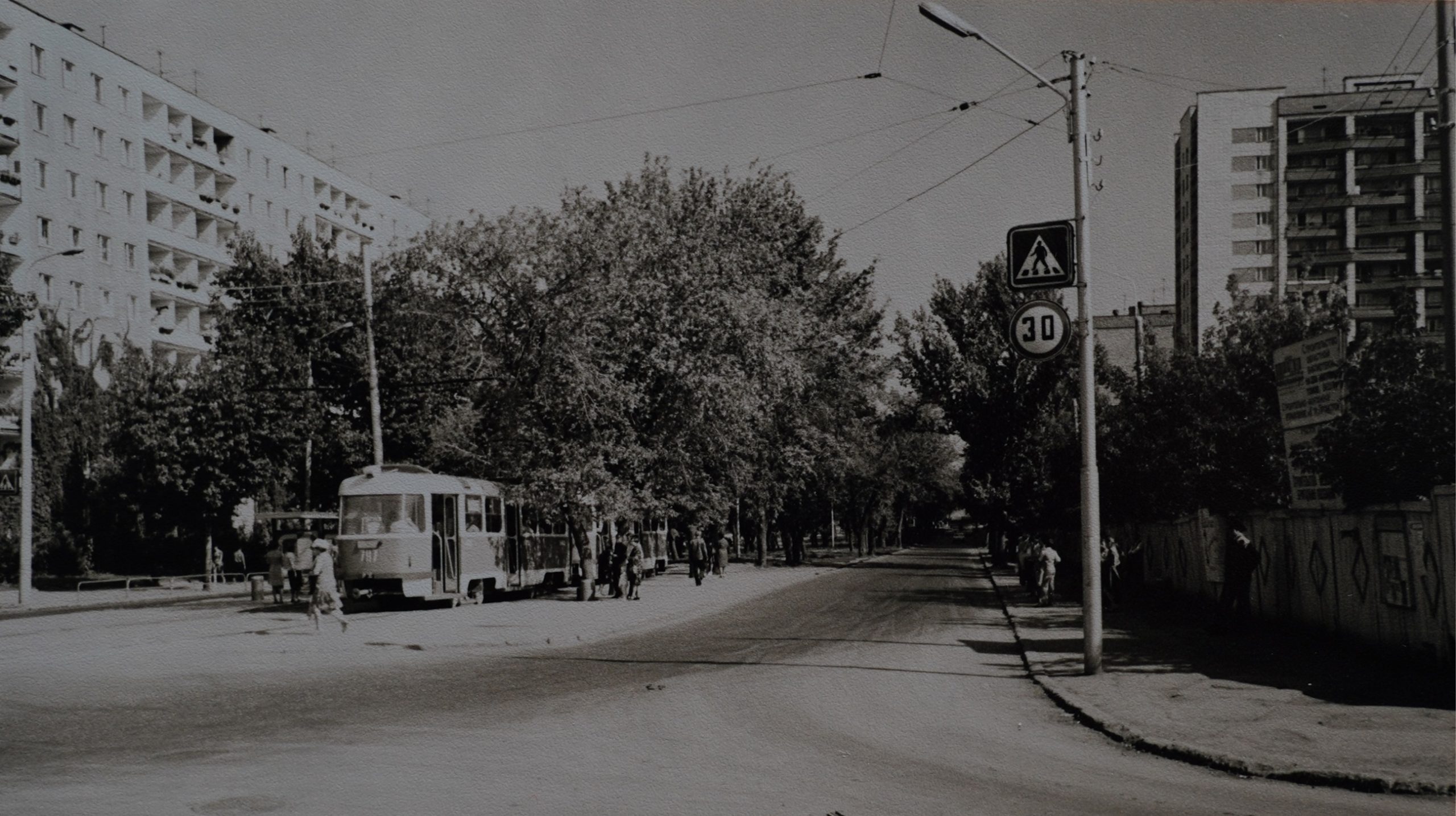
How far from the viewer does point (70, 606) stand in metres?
32.5

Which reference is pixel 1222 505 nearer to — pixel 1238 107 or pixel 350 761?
pixel 350 761

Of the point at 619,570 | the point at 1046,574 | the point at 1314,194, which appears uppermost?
the point at 1314,194

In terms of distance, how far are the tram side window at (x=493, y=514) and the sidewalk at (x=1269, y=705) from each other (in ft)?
50.9

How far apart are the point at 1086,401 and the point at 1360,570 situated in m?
4.71

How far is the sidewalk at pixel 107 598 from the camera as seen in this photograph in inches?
1227

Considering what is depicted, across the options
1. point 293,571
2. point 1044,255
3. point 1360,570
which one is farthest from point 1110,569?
point 293,571

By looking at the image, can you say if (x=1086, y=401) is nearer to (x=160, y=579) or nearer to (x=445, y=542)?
(x=445, y=542)

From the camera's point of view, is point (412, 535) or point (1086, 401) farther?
point (412, 535)

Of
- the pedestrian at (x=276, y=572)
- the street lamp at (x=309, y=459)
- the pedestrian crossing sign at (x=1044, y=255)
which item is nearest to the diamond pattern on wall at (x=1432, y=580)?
the pedestrian crossing sign at (x=1044, y=255)

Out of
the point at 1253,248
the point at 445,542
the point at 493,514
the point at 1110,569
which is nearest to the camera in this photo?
the point at 1110,569

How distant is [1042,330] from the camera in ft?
46.3

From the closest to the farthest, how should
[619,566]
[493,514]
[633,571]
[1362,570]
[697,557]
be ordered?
[1362,570] < [633,571] < [493,514] < [619,566] < [697,557]

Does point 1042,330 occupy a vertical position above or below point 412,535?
above

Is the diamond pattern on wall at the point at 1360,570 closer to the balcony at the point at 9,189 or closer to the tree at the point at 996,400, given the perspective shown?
the tree at the point at 996,400
